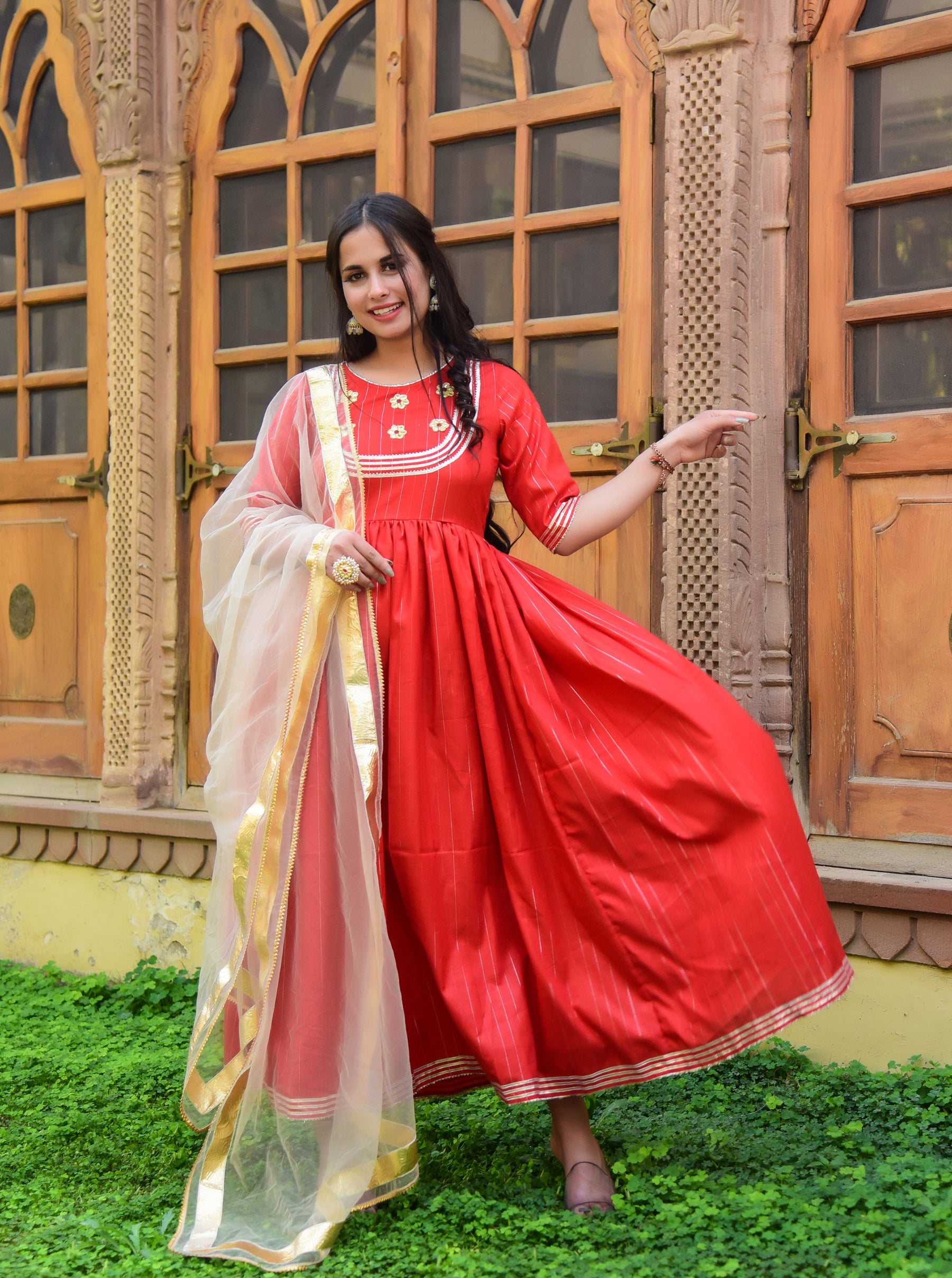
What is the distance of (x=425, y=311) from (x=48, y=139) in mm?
2832

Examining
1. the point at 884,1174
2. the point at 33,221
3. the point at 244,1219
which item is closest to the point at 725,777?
the point at 884,1174

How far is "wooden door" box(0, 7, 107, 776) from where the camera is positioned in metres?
4.59

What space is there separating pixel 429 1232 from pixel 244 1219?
1.11 feet

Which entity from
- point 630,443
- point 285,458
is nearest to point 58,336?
point 630,443

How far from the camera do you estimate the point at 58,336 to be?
186 inches

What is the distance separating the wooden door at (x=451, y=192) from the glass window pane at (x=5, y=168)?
0.88 metres

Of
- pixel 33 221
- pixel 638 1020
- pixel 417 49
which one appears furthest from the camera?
pixel 33 221

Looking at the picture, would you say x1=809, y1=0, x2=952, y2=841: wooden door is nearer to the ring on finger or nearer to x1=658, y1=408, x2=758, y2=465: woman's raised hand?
x1=658, y1=408, x2=758, y2=465: woman's raised hand

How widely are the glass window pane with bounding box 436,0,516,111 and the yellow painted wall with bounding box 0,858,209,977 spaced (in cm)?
262

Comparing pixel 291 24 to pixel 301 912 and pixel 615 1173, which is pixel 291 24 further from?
pixel 615 1173

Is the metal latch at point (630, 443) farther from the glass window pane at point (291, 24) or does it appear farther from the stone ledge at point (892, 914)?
the glass window pane at point (291, 24)

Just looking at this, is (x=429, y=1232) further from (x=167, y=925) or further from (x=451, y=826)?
(x=167, y=925)

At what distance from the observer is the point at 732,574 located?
3.31 m

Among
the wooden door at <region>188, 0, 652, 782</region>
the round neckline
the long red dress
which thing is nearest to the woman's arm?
the long red dress
